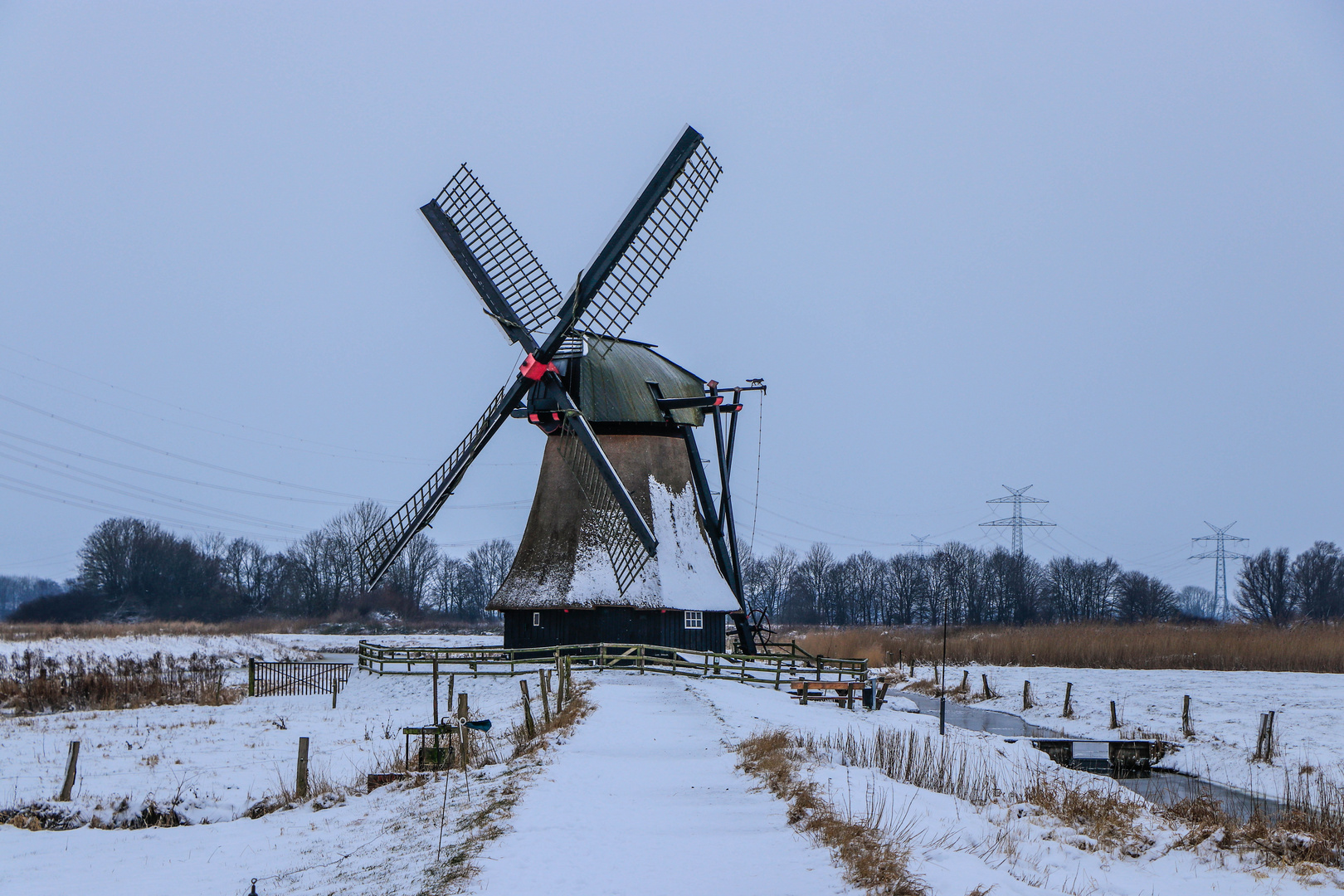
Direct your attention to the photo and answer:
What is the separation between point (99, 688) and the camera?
25641 mm

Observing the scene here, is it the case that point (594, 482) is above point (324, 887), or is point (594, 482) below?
above

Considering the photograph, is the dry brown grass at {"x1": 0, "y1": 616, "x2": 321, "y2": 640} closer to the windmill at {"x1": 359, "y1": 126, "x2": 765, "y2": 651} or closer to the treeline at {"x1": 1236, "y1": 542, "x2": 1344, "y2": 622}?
the windmill at {"x1": 359, "y1": 126, "x2": 765, "y2": 651}

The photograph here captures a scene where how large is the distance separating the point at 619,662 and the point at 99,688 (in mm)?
12750

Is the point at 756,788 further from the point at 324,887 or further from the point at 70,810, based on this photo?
the point at 70,810

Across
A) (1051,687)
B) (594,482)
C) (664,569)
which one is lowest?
(1051,687)

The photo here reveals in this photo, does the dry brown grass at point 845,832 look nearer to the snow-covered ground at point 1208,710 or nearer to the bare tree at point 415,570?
the snow-covered ground at point 1208,710

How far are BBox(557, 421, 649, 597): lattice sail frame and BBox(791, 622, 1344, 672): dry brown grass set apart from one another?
19.3 meters

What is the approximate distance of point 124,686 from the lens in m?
26.1

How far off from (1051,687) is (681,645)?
13.9m

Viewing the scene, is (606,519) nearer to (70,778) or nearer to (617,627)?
(617,627)

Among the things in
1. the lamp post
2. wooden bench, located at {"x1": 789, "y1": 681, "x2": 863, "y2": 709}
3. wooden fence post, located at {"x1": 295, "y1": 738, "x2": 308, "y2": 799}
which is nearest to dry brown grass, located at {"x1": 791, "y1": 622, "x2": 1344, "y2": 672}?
the lamp post

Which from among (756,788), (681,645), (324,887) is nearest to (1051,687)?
(681,645)

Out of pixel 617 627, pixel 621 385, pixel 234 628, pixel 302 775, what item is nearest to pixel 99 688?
pixel 617 627

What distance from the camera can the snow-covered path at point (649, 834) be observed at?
680cm
